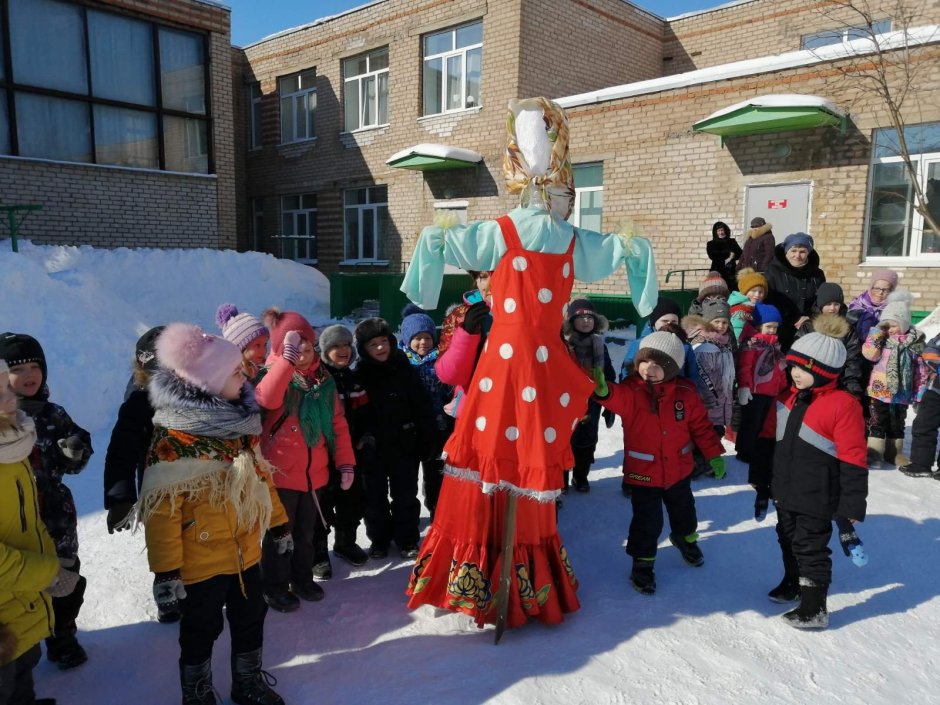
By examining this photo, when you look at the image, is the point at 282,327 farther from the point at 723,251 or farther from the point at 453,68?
the point at 453,68

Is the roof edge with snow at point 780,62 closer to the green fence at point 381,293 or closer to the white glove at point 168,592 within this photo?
the green fence at point 381,293

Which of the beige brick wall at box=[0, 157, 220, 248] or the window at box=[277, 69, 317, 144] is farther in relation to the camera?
the window at box=[277, 69, 317, 144]

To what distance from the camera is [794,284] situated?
4.87m

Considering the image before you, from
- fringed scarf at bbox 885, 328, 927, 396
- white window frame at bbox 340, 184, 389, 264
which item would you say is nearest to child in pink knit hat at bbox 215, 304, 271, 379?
fringed scarf at bbox 885, 328, 927, 396

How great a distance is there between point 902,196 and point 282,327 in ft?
32.3

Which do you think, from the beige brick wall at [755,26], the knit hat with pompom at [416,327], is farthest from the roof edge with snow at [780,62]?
the knit hat with pompom at [416,327]

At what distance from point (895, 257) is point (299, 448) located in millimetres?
9697

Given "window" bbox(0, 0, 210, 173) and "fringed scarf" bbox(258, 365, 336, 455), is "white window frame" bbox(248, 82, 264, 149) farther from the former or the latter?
"fringed scarf" bbox(258, 365, 336, 455)

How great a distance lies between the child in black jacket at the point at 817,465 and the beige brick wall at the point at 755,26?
1341 centimetres

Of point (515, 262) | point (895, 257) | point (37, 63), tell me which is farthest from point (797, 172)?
point (37, 63)

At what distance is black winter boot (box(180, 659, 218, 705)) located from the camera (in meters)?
2.20

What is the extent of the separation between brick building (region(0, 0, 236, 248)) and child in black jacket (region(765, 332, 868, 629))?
11.1m

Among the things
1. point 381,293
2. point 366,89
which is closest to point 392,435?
point 381,293

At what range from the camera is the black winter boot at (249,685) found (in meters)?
2.29
